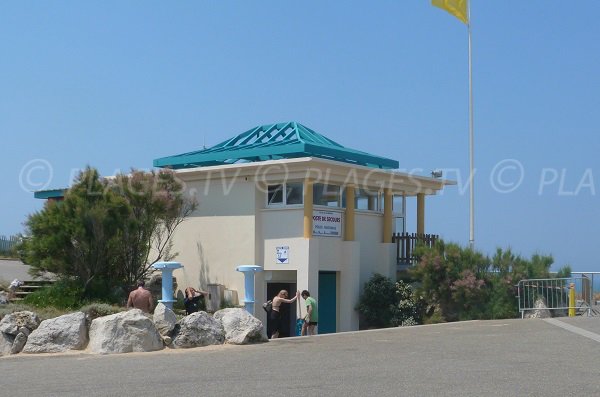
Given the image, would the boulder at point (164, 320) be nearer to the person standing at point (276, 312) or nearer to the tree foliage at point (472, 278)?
the person standing at point (276, 312)

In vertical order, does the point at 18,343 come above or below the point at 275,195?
below

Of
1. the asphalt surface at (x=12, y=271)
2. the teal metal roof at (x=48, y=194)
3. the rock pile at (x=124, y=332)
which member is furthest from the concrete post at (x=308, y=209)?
the teal metal roof at (x=48, y=194)

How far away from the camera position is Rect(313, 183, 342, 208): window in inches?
1069

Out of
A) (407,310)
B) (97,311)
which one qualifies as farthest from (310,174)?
(97,311)

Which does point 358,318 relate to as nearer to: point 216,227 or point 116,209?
point 216,227

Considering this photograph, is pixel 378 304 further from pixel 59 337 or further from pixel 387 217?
pixel 59 337

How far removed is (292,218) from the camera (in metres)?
26.8

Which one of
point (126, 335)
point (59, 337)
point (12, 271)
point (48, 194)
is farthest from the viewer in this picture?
point (48, 194)

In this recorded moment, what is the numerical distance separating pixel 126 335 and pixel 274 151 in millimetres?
11758

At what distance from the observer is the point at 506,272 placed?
2595 cm

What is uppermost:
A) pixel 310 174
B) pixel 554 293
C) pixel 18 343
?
pixel 310 174

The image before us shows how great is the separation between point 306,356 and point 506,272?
1276 centimetres

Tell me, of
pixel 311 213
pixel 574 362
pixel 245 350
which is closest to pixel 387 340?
pixel 245 350

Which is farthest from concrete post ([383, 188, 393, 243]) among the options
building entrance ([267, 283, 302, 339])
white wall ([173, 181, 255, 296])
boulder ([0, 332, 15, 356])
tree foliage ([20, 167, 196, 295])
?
boulder ([0, 332, 15, 356])
